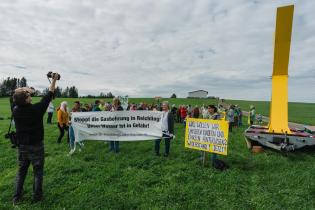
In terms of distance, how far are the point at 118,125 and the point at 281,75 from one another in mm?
7770

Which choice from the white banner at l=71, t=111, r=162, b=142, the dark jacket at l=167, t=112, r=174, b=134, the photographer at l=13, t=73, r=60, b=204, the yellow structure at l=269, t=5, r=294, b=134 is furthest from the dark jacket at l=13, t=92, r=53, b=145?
the yellow structure at l=269, t=5, r=294, b=134

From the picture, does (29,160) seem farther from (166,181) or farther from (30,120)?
(166,181)

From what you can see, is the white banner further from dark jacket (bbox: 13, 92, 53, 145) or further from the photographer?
dark jacket (bbox: 13, 92, 53, 145)

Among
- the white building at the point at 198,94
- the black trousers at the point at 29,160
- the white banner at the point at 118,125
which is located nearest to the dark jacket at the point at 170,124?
the white banner at the point at 118,125

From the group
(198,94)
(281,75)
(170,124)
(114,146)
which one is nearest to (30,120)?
(114,146)

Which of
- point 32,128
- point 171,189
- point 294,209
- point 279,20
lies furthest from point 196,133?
point 279,20

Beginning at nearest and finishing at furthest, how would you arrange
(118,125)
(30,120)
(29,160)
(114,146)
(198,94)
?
(30,120), (29,160), (118,125), (114,146), (198,94)

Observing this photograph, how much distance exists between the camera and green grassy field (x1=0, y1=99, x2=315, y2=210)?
18.6 feet

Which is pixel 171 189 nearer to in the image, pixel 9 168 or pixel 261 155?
pixel 261 155

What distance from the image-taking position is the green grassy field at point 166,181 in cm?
568

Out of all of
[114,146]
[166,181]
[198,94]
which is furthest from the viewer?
[198,94]

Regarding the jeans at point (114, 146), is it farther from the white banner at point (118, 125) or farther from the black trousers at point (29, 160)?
the black trousers at point (29, 160)

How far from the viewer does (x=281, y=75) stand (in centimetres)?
1136

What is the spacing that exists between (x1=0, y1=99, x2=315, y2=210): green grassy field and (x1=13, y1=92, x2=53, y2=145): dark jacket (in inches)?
Result: 58.6
